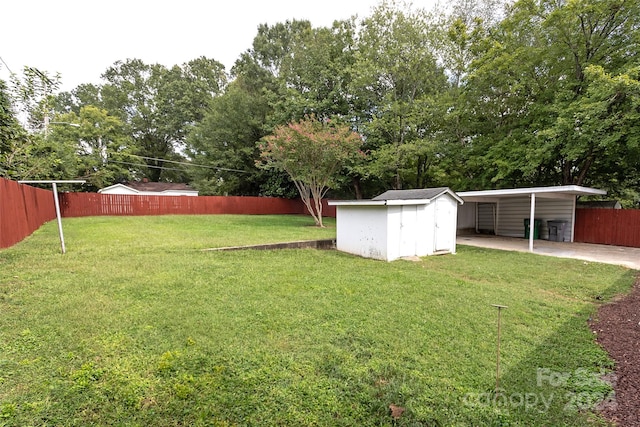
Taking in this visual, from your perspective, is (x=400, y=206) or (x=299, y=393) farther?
(x=400, y=206)

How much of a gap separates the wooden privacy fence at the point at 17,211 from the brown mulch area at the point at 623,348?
370 inches

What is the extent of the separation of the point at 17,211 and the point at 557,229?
16935mm

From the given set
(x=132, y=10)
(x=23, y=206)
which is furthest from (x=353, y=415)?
(x=132, y=10)

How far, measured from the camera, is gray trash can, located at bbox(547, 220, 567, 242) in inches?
434

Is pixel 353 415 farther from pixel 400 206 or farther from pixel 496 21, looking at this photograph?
pixel 496 21

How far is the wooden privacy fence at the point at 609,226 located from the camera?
386 inches

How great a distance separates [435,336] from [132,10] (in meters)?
11.5

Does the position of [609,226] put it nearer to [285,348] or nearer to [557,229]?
[557,229]

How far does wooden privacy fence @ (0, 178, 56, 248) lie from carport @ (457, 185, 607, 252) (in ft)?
42.0

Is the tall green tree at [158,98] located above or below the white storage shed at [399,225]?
above

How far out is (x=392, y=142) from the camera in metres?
16.9

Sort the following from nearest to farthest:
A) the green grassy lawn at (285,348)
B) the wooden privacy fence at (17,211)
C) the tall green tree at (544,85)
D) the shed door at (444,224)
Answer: the green grassy lawn at (285,348)
the wooden privacy fence at (17,211)
the shed door at (444,224)
the tall green tree at (544,85)

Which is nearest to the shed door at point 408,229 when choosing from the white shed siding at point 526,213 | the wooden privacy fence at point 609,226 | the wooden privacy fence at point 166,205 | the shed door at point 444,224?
the shed door at point 444,224

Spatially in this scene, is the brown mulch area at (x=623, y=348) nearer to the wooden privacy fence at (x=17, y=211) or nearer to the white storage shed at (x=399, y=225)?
the white storage shed at (x=399, y=225)
